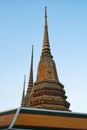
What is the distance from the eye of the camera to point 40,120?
3653 cm

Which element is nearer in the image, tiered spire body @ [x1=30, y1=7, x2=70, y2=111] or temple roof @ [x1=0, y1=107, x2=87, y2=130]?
temple roof @ [x1=0, y1=107, x2=87, y2=130]

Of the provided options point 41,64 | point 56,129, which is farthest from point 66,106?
point 56,129

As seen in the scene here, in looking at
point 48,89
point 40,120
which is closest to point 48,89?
point 48,89

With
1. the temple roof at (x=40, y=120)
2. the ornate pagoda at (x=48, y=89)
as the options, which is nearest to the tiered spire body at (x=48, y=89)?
the ornate pagoda at (x=48, y=89)

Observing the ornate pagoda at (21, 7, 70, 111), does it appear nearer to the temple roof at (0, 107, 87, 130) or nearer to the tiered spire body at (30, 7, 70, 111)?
the tiered spire body at (30, 7, 70, 111)

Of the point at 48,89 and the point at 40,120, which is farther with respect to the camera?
the point at 48,89

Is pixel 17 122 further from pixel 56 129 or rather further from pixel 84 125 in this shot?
pixel 84 125

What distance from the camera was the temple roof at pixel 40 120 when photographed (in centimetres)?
3450

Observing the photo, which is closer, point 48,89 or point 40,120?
point 40,120

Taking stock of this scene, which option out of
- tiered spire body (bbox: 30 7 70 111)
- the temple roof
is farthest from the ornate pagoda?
the temple roof

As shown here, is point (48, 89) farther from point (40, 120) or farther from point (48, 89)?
point (40, 120)

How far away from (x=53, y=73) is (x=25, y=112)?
16047 millimetres

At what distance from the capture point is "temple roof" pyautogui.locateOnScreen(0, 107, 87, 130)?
34.5 meters

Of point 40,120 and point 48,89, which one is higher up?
point 48,89
